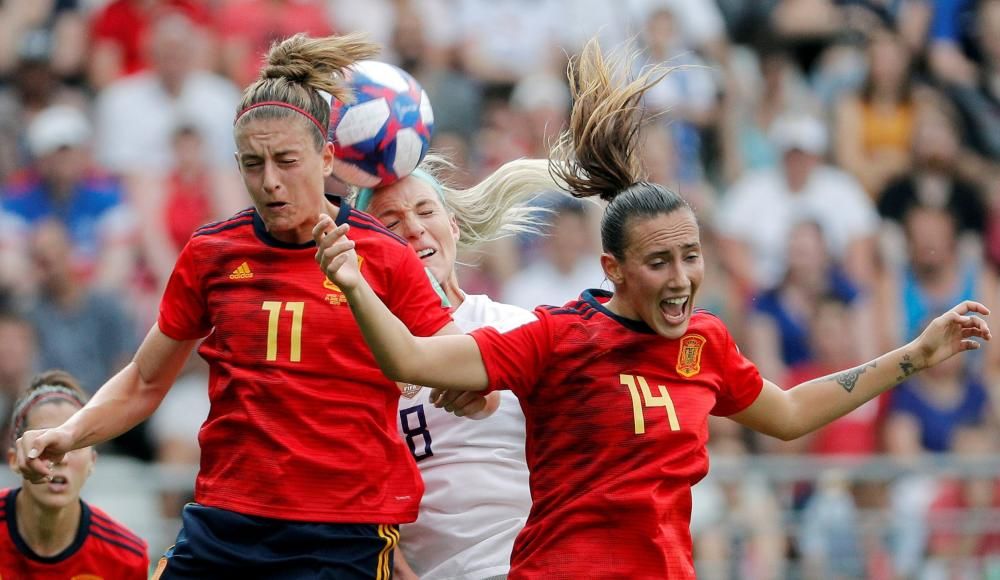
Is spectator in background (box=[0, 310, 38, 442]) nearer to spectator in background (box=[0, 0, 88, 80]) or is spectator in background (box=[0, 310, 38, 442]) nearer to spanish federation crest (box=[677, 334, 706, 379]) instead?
spectator in background (box=[0, 0, 88, 80])

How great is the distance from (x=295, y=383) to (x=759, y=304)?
19.6ft

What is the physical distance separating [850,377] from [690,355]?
0.61 m

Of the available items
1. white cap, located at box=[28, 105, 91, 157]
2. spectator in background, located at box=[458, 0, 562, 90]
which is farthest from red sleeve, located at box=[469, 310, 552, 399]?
spectator in background, located at box=[458, 0, 562, 90]

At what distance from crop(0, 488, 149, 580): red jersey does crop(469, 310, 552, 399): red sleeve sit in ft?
5.72

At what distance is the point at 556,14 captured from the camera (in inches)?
464

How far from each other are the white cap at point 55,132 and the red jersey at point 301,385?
5815 millimetres

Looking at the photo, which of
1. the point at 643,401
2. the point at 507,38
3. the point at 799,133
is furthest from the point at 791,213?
the point at 643,401

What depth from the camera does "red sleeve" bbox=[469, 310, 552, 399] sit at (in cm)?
441

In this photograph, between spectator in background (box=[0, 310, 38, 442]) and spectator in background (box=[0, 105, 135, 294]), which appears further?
spectator in background (box=[0, 105, 135, 294])

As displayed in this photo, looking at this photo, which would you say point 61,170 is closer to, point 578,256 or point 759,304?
point 578,256

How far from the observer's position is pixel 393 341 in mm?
4176

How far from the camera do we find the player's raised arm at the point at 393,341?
4.08 metres

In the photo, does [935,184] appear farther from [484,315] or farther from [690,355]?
[690,355]

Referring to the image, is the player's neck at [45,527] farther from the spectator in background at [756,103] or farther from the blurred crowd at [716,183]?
the spectator in background at [756,103]
